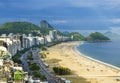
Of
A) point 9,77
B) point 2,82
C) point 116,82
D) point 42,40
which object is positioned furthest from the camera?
point 42,40

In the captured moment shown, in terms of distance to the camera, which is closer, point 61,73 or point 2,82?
point 2,82

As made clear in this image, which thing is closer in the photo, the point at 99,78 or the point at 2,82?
the point at 2,82

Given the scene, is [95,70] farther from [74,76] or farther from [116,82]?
[116,82]

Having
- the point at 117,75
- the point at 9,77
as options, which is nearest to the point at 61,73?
the point at 117,75

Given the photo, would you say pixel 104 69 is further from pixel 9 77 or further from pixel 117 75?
pixel 9 77

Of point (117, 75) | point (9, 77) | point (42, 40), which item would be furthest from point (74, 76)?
point (42, 40)

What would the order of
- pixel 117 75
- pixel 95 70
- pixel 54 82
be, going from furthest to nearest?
1. pixel 95 70
2. pixel 117 75
3. pixel 54 82

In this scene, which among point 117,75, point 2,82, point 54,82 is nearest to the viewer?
point 2,82

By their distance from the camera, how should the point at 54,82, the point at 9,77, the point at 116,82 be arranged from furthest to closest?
the point at 116,82 → the point at 54,82 → the point at 9,77

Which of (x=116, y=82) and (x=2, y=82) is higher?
(x=2, y=82)
